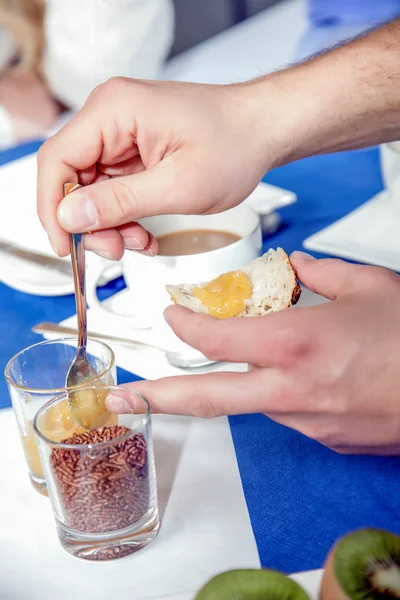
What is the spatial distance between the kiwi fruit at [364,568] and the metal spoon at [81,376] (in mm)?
256

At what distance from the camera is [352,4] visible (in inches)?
114

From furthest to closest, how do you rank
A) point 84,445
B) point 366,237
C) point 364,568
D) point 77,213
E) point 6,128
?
1. point 6,128
2. point 366,237
3. point 77,213
4. point 84,445
5. point 364,568

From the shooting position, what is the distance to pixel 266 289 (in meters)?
0.82

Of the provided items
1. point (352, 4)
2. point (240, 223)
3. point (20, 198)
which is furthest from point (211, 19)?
point (240, 223)

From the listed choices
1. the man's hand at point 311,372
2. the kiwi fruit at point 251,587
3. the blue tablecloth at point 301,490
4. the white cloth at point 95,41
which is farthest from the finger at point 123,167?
the white cloth at point 95,41

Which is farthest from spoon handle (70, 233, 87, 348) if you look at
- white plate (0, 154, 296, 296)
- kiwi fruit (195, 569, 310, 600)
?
kiwi fruit (195, 569, 310, 600)

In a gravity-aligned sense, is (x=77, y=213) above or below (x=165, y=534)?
above

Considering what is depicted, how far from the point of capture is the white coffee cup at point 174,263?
857mm

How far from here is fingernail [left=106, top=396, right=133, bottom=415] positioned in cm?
64

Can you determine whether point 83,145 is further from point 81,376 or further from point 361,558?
point 361,558

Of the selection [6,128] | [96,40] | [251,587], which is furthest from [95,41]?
[251,587]

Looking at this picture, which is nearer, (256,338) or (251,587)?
(251,587)

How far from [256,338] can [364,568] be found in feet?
0.64

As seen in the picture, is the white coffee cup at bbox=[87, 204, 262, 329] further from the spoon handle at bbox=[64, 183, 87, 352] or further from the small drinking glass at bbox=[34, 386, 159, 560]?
the small drinking glass at bbox=[34, 386, 159, 560]
